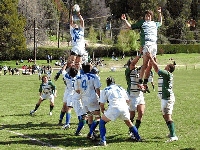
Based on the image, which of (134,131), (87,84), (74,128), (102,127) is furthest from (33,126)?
(134,131)

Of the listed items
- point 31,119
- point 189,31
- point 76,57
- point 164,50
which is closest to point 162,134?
point 76,57

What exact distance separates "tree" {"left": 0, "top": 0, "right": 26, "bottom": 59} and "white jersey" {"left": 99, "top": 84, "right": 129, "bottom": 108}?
6554 centimetres

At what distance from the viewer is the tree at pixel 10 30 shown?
7638 cm

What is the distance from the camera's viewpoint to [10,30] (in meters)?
76.7

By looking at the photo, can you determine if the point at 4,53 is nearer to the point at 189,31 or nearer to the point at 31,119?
the point at 189,31

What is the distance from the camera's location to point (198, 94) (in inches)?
1151

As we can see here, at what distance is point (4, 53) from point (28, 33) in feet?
40.5

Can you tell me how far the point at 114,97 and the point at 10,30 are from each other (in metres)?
66.9

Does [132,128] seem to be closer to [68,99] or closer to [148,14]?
[148,14]

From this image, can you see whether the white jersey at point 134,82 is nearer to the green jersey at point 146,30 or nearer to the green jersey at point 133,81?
the green jersey at point 133,81

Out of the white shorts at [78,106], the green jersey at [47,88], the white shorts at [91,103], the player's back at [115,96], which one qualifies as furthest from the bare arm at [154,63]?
the green jersey at [47,88]

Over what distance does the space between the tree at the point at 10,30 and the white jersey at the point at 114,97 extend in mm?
65540

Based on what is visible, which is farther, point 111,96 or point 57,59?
point 57,59

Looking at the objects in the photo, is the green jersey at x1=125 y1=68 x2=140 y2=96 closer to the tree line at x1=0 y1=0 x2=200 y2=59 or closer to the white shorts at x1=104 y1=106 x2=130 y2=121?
the white shorts at x1=104 y1=106 x2=130 y2=121
